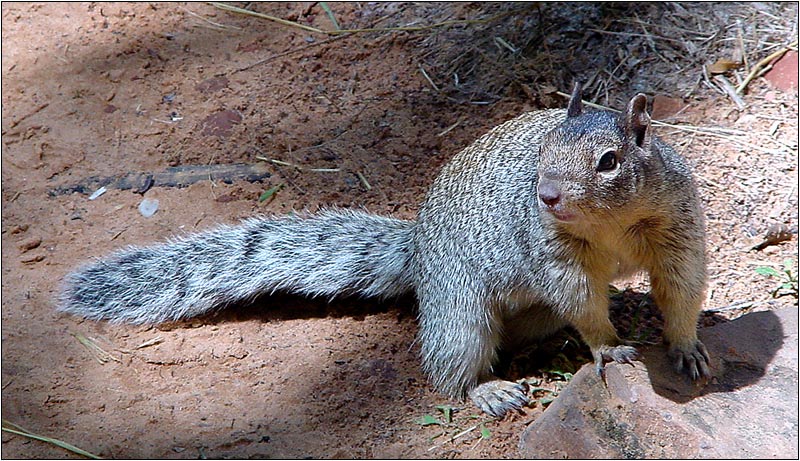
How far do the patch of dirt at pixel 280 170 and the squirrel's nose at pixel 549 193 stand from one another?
40.4 inches

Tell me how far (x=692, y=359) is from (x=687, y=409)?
0.22m

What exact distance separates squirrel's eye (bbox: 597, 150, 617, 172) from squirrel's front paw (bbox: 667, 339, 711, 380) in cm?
85

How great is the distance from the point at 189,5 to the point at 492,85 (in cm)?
204

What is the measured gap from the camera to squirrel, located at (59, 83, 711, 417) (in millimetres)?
2631

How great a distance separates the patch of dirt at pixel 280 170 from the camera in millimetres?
3244

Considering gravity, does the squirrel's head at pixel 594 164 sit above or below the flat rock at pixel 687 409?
above

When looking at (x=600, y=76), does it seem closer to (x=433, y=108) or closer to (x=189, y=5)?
(x=433, y=108)

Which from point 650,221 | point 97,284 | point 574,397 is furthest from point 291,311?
point 650,221

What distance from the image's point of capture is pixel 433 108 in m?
4.58

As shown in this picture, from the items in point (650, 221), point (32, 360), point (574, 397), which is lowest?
point (32, 360)

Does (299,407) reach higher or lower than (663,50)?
lower

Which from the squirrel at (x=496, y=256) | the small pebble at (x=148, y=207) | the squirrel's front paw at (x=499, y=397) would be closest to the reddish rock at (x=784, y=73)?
the squirrel at (x=496, y=256)

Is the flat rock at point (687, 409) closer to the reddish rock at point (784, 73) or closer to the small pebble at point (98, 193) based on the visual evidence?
the reddish rock at point (784, 73)

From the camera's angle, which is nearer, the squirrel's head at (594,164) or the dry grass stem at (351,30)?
the squirrel's head at (594,164)
